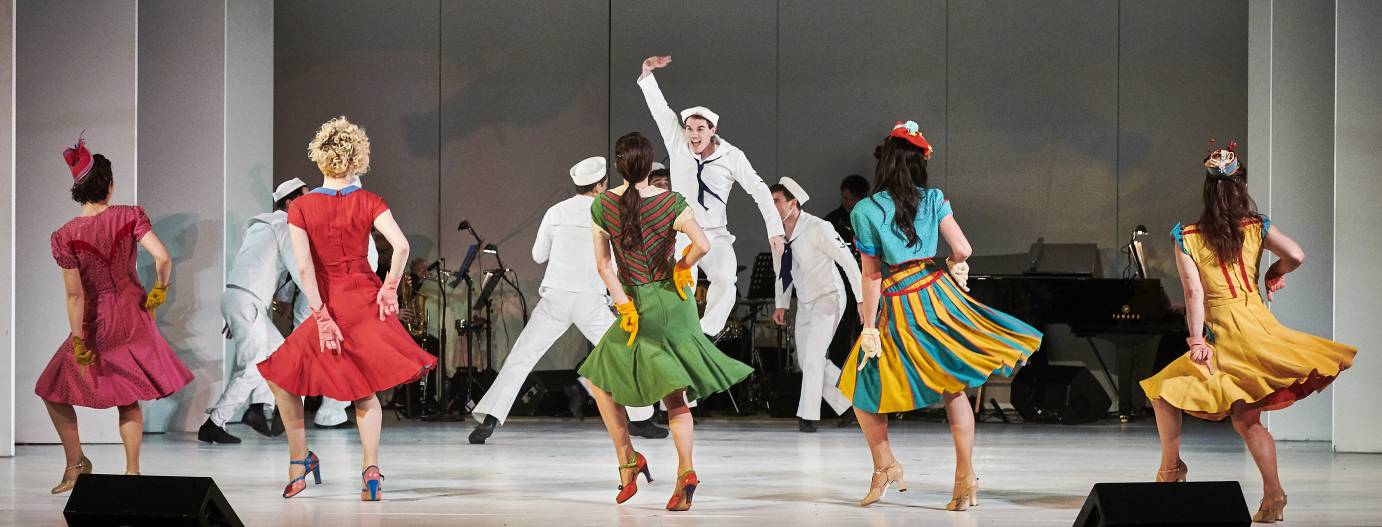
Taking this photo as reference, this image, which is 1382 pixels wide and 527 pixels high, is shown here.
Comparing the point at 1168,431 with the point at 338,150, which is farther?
the point at 338,150

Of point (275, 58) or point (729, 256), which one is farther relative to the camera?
point (275, 58)

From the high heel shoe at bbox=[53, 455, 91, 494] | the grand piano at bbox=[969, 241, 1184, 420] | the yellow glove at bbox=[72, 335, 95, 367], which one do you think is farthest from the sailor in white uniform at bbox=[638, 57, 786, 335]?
the high heel shoe at bbox=[53, 455, 91, 494]

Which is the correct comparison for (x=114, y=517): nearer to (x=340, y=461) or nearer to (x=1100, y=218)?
(x=340, y=461)

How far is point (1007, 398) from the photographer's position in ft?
33.6

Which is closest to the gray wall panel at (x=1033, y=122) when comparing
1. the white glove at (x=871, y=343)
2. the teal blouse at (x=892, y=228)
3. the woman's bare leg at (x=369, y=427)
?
the teal blouse at (x=892, y=228)

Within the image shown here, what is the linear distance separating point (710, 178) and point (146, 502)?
4637mm

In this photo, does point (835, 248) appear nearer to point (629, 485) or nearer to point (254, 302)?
point (629, 485)

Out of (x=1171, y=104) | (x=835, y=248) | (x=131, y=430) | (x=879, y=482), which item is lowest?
(x=879, y=482)

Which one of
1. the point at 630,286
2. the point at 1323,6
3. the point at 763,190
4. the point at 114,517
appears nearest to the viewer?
the point at 114,517

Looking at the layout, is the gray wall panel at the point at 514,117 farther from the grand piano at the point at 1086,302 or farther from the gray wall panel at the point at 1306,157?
the gray wall panel at the point at 1306,157

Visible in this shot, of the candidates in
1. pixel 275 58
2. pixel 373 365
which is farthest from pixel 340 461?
pixel 275 58

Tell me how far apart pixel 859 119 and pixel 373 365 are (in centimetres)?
599

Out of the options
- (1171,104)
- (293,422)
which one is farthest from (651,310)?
(1171,104)

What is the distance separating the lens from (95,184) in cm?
580
